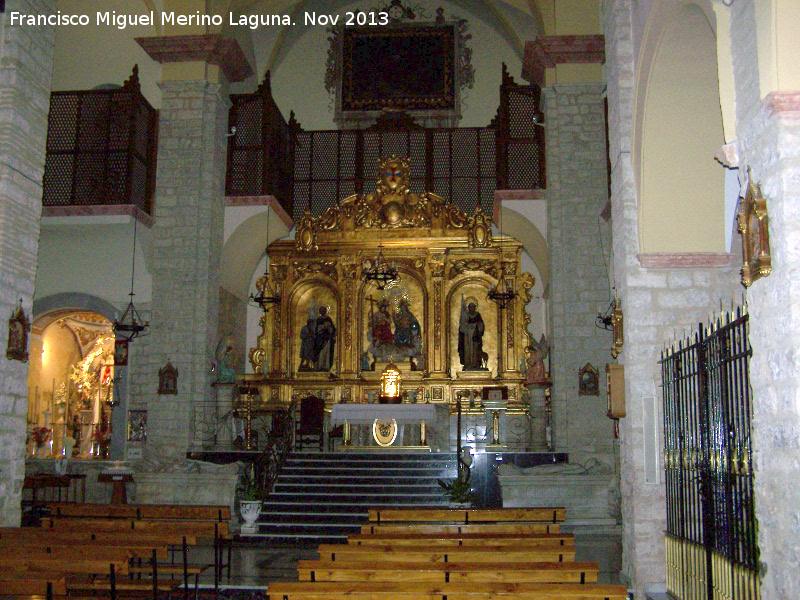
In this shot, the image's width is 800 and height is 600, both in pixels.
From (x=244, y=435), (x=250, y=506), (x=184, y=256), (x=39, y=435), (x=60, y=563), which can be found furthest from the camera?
(x=39, y=435)

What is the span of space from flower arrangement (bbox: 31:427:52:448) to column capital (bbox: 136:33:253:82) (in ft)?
26.7

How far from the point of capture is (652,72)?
26.6 ft

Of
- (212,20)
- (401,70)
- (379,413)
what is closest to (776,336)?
(379,413)

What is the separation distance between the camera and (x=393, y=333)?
18797mm

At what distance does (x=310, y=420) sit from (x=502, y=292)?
4.64 meters

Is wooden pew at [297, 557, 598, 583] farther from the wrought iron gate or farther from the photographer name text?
the photographer name text

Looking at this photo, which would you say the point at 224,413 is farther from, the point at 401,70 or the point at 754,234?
the point at 754,234

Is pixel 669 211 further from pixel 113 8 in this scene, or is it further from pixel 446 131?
pixel 113 8

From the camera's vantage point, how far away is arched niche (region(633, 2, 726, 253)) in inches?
322

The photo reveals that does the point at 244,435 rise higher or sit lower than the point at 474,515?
higher

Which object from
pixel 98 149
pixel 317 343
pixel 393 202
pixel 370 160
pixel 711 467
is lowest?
pixel 711 467

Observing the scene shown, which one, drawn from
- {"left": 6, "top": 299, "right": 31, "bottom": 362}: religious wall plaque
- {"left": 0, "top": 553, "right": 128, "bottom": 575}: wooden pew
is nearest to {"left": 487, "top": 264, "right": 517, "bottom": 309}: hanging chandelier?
{"left": 6, "top": 299, "right": 31, "bottom": 362}: religious wall plaque

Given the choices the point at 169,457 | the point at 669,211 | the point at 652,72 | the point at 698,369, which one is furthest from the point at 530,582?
the point at 169,457

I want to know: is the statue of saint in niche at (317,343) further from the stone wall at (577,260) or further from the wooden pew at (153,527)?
the wooden pew at (153,527)
